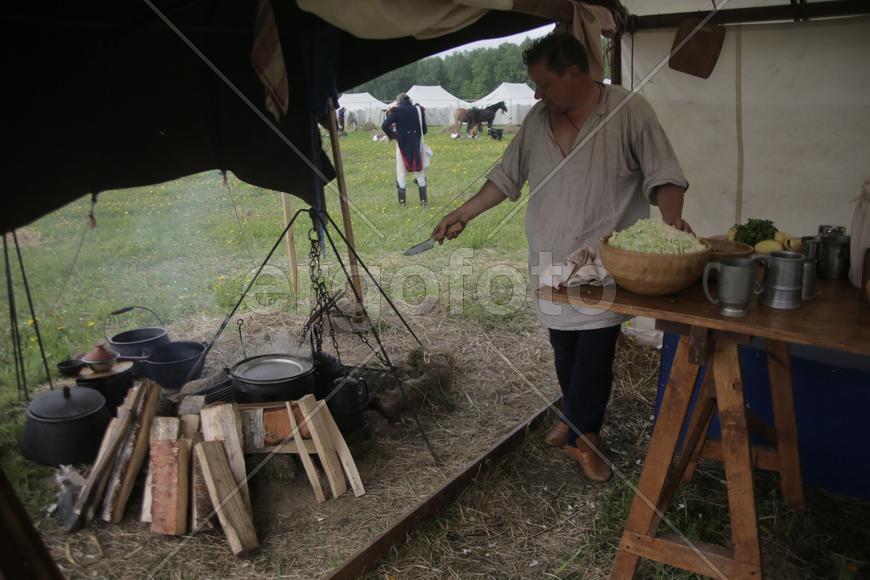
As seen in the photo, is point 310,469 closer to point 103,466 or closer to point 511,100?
point 103,466

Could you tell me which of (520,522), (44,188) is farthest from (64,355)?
(520,522)

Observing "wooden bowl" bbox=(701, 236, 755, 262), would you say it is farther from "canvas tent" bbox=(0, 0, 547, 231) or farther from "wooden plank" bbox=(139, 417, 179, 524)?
"wooden plank" bbox=(139, 417, 179, 524)

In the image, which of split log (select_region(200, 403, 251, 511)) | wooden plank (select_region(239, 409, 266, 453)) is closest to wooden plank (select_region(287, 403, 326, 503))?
wooden plank (select_region(239, 409, 266, 453))

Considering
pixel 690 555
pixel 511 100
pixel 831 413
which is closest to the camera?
pixel 690 555

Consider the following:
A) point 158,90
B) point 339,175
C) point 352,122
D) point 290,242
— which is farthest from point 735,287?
point 352,122

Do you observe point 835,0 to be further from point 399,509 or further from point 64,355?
point 64,355

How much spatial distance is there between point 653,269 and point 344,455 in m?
1.92

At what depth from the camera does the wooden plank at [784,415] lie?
255 centimetres

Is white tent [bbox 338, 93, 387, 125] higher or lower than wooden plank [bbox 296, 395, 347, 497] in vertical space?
higher

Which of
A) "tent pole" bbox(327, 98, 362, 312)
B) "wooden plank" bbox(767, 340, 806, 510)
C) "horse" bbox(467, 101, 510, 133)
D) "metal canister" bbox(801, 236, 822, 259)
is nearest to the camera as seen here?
"metal canister" bbox(801, 236, 822, 259)

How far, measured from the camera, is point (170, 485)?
2725mm

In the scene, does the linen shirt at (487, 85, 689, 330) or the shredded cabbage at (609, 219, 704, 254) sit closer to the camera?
the shredded cabbage at (609, 219, 704, 254)

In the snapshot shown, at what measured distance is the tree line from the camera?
60.7ft

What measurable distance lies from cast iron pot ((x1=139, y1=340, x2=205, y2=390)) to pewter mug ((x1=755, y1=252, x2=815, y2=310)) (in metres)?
3.21
